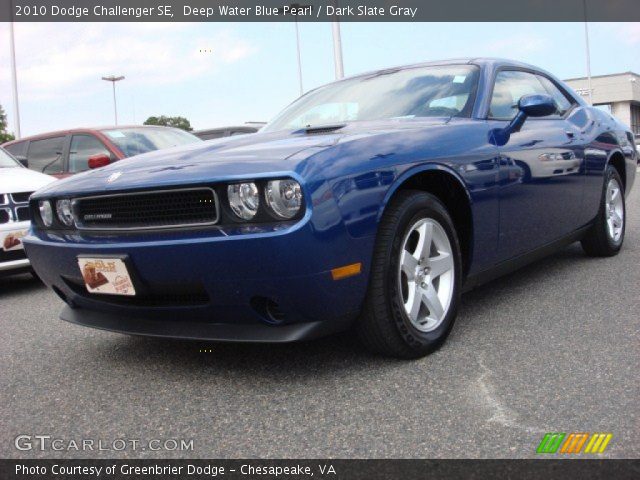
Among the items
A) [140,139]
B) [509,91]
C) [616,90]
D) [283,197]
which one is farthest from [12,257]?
[616,90]

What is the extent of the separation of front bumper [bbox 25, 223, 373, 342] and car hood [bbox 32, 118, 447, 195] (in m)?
0.21

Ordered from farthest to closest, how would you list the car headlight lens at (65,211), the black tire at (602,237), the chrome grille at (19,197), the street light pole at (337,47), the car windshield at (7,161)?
the street light pole at (337,47), the car windshield at (7,161), the chrome grille at (19,197), the black tire at (602,237), the car headlight lens at (65,211)

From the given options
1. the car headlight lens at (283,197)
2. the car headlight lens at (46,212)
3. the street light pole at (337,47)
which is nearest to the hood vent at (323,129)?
the car headlight lens at (283,197)

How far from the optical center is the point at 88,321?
2.89 meters

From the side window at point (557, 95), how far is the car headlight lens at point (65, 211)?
314 centimetres

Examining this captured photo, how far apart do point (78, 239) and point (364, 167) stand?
122cm

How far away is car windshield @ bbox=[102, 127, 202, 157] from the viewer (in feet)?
24.2

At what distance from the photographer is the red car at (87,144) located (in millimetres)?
7352

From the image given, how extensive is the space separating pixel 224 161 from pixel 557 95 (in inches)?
117

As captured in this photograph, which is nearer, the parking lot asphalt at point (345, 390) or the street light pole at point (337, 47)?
the parking lot asphalt at point (345, 390)

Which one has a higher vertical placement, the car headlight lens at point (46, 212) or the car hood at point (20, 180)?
the car hood at point (20, 180)

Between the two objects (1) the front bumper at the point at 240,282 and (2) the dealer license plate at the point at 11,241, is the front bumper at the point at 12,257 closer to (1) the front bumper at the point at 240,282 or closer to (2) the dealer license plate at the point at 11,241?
(2) the dealer license plate at the point at 11,241
